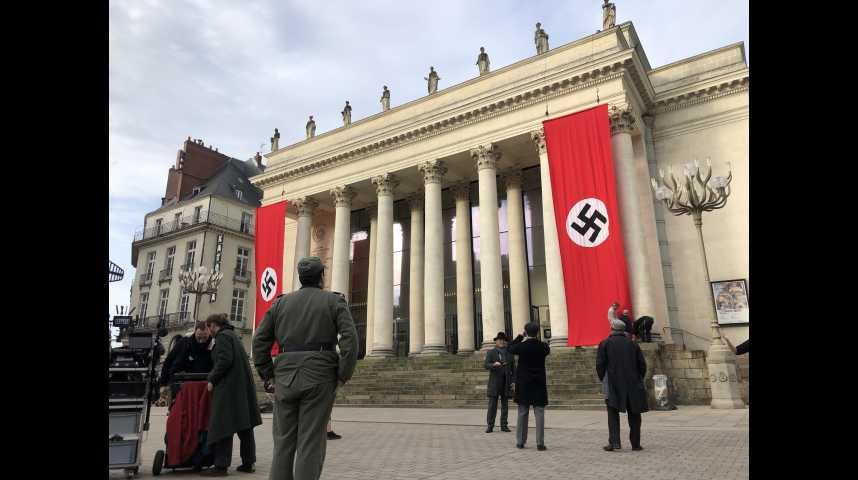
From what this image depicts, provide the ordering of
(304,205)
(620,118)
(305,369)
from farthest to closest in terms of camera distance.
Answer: (304,205)
(620,118)
(305,369)

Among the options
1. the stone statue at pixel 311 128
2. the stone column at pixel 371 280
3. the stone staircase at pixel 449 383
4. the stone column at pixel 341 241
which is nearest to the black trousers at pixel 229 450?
the stone staircase at pixel 449 383

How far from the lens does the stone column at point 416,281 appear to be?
25.8m

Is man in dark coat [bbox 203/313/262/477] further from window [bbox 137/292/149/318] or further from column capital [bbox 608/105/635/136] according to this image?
window [bbox 137/292/149/318]

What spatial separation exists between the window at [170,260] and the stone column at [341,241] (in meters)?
19.0

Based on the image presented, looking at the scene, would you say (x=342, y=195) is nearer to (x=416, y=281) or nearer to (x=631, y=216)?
(x=416, y=281)

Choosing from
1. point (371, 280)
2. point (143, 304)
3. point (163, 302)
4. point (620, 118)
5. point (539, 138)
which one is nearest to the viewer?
point (620, 118)

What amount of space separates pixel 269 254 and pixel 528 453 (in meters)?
22.4

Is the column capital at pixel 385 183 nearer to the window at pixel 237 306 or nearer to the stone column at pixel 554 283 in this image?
the stone column at pixel 554 283

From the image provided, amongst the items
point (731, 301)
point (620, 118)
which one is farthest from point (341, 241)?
point (731, 301)

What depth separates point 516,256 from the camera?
23.8 metres

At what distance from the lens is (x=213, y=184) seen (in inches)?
1686

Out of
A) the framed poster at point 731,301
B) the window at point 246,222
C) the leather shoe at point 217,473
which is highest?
the window at point 246,222
